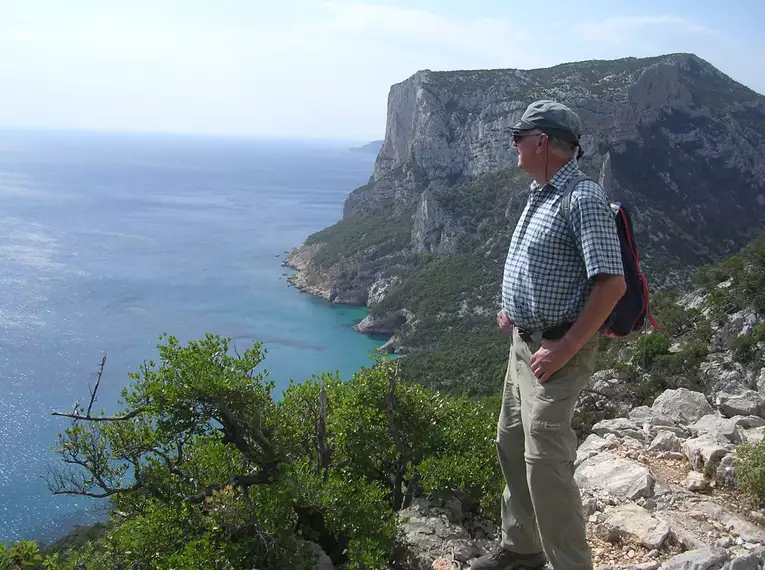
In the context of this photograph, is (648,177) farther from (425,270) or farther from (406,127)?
(406,127)

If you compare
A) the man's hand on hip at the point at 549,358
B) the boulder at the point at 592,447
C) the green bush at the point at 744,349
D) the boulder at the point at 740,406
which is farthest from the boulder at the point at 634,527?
the green bush at the point at 744,349

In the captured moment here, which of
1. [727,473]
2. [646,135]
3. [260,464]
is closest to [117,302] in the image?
[646,135]

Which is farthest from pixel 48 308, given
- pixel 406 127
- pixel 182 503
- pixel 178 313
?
pixel 182 503

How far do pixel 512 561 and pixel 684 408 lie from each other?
4.58 meters

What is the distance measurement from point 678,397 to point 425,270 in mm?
46496

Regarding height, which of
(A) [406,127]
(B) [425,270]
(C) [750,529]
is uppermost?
(A) [406,127]

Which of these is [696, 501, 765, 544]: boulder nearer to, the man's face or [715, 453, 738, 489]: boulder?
[715, 453, 738, 489]: boulder

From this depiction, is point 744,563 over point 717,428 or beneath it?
over

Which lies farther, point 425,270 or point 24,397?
point 425,270

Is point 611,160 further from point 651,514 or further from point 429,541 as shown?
point 429,541

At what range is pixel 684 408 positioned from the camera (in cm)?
673

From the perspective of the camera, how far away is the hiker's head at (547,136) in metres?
2.54

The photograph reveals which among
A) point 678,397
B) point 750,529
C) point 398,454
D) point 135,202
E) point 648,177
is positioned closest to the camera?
point 750,529

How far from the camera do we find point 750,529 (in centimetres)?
359
